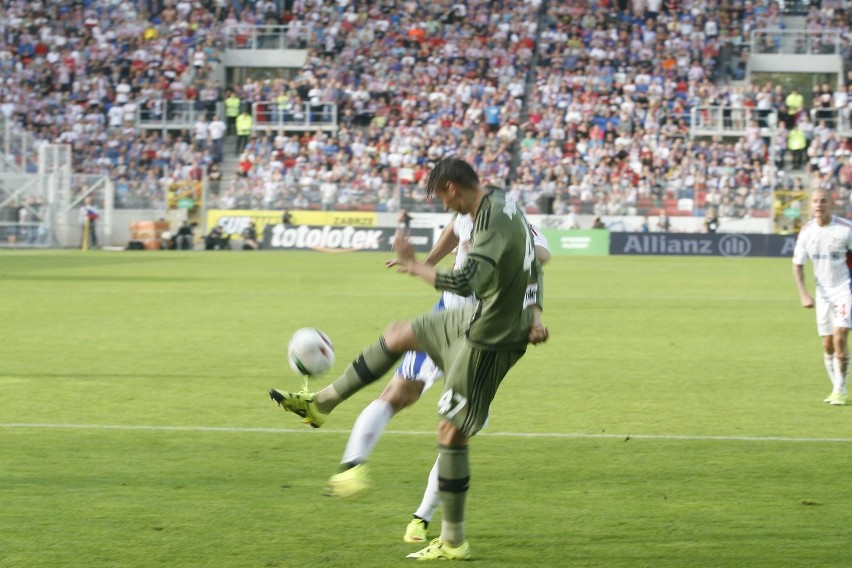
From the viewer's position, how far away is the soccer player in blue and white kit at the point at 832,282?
1201 centimetres

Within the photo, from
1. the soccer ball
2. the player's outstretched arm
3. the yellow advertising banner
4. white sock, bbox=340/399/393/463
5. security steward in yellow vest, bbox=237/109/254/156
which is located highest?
the player's outstretched arm

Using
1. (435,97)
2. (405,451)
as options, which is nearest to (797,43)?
(435,97)

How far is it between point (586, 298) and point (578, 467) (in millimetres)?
15764

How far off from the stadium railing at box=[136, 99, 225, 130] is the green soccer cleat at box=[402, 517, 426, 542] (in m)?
45.7

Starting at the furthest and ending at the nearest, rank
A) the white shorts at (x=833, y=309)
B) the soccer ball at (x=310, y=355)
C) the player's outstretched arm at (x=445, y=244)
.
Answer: the white shorts at (x=833, y=309) < the player's outstretched arm at (x=445, y=244) < the soccer ball at (x=310, y=355)

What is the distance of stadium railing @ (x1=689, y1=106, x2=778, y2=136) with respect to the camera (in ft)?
157

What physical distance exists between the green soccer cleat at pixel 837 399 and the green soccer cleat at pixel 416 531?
6.23 meters

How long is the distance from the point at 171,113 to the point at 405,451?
1717 inches

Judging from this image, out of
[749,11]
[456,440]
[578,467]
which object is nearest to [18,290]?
[578,467]

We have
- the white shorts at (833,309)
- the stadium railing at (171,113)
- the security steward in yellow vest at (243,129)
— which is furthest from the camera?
the stadium railing at (171,113)

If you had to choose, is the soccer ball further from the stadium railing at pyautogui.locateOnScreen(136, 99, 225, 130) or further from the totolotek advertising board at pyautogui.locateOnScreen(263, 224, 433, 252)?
the stadium railing at pyautogui.locateOnScreen(136, 99, 225, 130)

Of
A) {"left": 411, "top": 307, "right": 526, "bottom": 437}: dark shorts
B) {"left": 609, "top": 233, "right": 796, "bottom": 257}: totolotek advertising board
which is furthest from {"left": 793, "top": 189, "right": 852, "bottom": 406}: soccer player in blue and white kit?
{"left": 609, "top": 233, "right": 796, "bottom": 257}: totolotek advertising board

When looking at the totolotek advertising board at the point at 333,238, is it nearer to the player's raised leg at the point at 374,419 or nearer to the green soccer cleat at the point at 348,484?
the player's raised leg at the point at 374,419

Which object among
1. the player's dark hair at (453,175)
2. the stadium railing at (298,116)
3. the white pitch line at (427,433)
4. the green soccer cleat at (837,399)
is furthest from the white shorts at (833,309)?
the stadium railing at (298,116)
